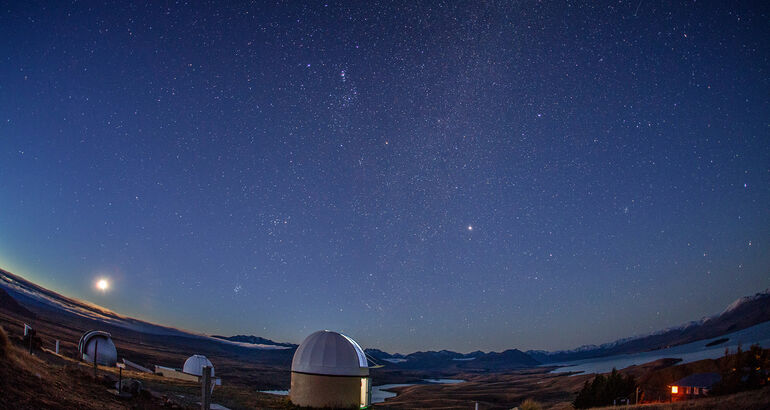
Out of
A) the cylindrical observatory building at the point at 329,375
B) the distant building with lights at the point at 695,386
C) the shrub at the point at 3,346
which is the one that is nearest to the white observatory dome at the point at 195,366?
the cylindrical observatory building at the point at 329,375

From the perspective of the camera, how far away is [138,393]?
12703 millimetres

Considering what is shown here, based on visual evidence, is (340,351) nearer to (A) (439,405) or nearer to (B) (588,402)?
(B) (588,402)

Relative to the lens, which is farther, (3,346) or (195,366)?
(195,366)

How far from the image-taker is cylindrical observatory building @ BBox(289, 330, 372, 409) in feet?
63.4

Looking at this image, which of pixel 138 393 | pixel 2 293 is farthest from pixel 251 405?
pixel 2 293

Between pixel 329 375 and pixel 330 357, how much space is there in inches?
31.3

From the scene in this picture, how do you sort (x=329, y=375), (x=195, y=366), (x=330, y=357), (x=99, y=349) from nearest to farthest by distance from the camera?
1. (x=329, y=375)
2. (x=330, y=357)
3. (x=99, y=349)
4. (x=195, y=366)

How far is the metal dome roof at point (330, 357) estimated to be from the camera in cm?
1959

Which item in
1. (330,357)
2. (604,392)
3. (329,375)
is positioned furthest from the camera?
(604,392)

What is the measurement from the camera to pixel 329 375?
1939 cm

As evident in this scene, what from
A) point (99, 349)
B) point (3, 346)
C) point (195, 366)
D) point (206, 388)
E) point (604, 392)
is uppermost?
point (3, 346)

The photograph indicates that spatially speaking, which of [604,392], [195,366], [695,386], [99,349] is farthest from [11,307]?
[695,386]

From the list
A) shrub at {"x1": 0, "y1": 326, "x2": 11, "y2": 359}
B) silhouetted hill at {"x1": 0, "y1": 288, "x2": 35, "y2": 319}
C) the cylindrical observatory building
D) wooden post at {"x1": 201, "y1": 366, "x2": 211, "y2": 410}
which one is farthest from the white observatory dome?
silhouetted hill at {"x1": 0, "y1": 288, "x2": 35, "y2": 319}

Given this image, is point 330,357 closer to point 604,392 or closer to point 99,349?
point 604,392
